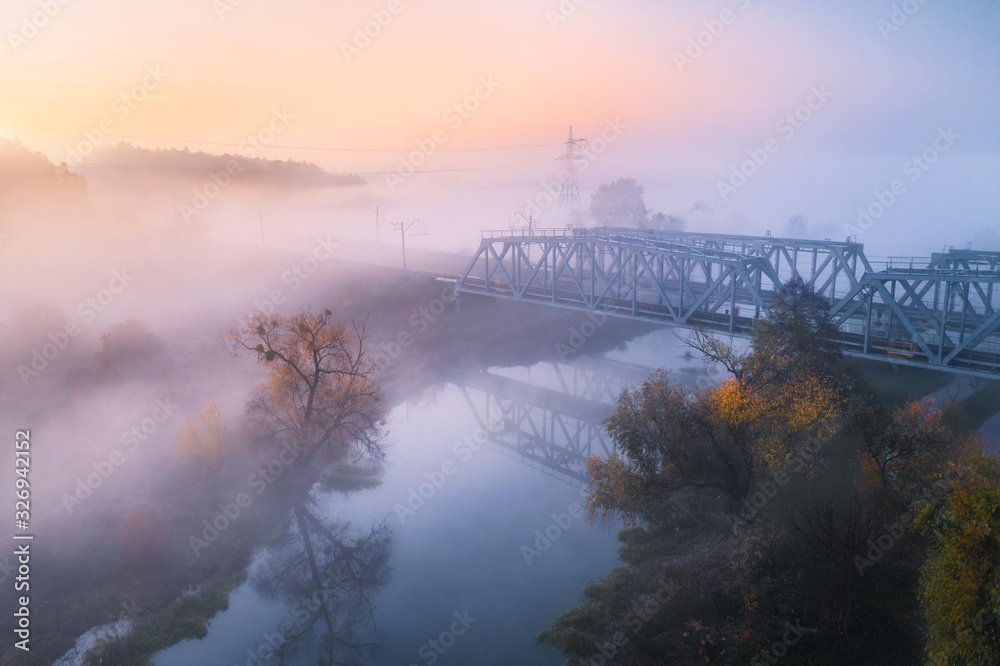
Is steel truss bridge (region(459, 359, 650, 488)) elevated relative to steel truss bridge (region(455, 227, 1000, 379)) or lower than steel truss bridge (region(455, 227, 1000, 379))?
lower

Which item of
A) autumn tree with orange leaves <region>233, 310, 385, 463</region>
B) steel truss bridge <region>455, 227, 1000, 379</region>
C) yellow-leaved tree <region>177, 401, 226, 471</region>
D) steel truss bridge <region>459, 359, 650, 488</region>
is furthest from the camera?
steel truss bridge <region>459, 359, 650, 488</region>

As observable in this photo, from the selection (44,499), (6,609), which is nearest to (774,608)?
(6,609)

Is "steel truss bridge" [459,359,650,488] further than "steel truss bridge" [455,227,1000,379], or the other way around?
"steel truss bridge" [459,359,650,488]

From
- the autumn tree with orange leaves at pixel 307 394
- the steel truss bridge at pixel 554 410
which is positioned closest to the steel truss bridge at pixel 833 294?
the steel truss bridge at pixel 554 410

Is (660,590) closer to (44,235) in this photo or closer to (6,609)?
(6,609)

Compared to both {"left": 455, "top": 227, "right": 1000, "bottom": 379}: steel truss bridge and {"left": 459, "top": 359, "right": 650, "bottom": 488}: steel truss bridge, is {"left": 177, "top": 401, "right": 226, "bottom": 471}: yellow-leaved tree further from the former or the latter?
{"left": 455, "top": 227, "right": 1000, "bottom": 379}: steel truss bridge

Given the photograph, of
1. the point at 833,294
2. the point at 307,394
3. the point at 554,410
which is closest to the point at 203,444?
the point at 307,394

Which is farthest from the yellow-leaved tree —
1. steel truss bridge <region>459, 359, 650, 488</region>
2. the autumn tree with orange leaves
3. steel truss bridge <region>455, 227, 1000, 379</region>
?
steel truss bridge <region>455, 227, 1000, 379</region>

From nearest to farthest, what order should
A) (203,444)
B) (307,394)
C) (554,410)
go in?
(203,444), (307,394), (554,410)

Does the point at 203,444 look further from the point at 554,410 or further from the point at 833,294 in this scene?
the point at 833,294
